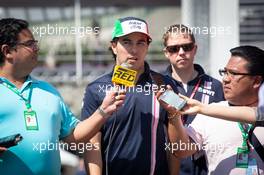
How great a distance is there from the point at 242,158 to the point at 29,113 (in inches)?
51.2

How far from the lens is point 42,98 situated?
3.84m

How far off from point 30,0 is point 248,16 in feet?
18.6

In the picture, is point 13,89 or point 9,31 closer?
point 13,89

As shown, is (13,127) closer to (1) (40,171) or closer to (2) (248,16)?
(1) (40,171)

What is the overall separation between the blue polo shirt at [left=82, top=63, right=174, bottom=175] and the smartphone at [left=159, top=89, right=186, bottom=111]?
16.5 inches

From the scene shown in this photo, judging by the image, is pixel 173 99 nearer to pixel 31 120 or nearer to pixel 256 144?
pixel 256 144

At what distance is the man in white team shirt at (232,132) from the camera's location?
366 centimetres

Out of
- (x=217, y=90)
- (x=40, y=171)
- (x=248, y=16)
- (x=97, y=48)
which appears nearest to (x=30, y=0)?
(x=97, y=48)

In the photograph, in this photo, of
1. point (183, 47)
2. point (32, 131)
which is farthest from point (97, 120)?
point (183, 47)

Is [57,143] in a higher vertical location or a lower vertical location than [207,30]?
lower

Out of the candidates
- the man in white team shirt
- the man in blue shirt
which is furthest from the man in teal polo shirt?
the man in white team shirt

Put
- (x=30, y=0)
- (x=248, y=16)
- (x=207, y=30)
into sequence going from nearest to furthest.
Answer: (x=207, y=30)
(x=248, y=16)
(x=30, y=0)

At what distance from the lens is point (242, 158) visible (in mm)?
3662

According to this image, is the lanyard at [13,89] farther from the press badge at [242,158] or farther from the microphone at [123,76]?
the press badge at [242,158]
